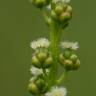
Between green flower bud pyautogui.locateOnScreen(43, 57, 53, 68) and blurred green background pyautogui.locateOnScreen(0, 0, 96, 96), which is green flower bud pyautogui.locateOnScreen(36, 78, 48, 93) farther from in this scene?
blurred green background pyautogui.locateOnScreen(0, 0, 96, 96)

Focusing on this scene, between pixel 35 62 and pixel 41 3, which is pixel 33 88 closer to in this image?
pixel 35 62

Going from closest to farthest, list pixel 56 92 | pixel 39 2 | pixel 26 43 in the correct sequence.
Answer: pixel 56 92
pixel 39 2
pixel 26 43

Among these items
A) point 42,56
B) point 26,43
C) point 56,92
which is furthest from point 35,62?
point 26,43

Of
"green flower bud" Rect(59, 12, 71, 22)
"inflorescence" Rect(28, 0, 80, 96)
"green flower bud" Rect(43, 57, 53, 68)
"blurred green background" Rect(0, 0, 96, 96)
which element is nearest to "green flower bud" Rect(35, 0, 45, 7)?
"inflorescence" Rect(28, 0, 80, 96)

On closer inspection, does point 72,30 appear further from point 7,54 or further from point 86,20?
point 7,54

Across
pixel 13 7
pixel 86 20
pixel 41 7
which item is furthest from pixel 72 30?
pixel 41 7

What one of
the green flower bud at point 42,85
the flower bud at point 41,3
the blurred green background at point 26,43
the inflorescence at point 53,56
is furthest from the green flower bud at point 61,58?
the blurred green background at point 26,43
